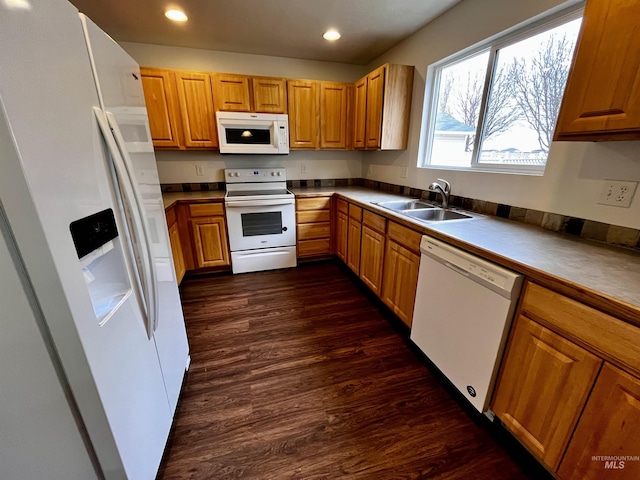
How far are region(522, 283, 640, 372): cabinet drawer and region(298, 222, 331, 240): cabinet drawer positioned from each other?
7.56 feet

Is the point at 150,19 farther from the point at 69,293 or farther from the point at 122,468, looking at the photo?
the point at 122,468

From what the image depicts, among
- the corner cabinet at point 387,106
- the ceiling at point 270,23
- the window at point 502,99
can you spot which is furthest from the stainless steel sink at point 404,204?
the ceiling at point 270,23

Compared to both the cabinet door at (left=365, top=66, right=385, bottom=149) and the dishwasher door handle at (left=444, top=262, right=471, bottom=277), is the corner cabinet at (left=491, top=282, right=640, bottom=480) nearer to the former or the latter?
the dishwasher door handle at (left=444, top=262, right=471, bottom=277)

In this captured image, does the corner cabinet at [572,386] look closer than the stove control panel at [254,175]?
Yes

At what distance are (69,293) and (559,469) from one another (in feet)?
5.64

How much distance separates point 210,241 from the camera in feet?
9.38

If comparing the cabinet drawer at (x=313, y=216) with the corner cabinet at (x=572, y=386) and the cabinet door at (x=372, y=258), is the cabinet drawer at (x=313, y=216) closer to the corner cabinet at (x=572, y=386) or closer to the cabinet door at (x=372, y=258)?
the cabinet door at (x=372, y=258)

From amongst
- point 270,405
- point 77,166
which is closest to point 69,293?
point 77,166

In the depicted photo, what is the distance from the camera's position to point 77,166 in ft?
2.39

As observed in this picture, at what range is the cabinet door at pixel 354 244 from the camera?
103 inches

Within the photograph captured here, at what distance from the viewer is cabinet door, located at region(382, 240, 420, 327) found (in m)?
1.78

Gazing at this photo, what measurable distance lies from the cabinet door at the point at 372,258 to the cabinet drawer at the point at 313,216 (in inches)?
30.7

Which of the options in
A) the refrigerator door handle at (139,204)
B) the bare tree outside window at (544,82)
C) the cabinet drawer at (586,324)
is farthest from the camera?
the bare tree outside window at (544,82)

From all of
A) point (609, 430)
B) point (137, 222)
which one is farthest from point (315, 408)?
point (137, 222)
